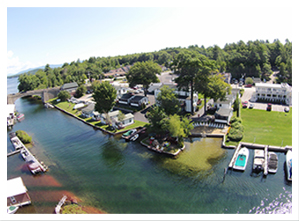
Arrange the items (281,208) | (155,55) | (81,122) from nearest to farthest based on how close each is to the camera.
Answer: (281,208)
(81,122)
(155,55)

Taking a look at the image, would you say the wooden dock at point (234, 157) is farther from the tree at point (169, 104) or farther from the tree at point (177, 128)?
the tree at point (169, 104)

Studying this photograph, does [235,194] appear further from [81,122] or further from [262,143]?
[81,122]

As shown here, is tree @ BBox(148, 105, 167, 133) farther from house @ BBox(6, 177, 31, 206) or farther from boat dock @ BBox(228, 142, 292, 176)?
house @ BBox(6, 177, 31, 206)

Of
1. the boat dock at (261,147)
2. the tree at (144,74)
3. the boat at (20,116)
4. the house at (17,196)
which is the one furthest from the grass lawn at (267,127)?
the boat at (20,116)

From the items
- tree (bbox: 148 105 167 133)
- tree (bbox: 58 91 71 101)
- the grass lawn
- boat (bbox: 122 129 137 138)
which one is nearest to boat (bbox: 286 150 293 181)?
the grass lawn

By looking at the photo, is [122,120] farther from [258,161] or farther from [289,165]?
[289,165]

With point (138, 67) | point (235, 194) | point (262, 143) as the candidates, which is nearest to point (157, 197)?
point (235, 194)
